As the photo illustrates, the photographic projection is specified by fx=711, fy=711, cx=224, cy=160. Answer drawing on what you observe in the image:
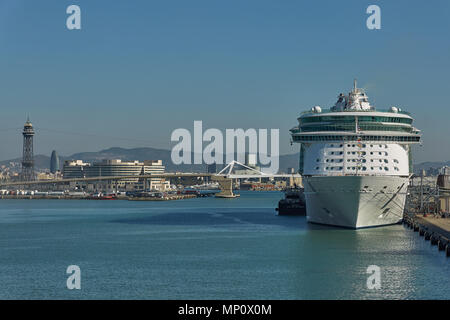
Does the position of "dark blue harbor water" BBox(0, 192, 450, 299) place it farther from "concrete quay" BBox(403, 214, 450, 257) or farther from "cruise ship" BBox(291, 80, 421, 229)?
"cruise ship" BBox(291, 80, 421, 229)

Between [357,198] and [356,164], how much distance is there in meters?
2.38

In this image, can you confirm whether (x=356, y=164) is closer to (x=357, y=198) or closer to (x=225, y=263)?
(x=357, y=198)

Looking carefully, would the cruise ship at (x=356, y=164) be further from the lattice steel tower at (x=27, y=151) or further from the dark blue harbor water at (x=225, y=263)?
the lattice steel tower at (x=27, y=151)

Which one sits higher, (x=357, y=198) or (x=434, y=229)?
(x=357, y=198)

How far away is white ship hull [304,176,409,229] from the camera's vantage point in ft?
136

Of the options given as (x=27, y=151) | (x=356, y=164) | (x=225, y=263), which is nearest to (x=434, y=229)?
(x=356, y=164)

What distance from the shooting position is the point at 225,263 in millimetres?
33531

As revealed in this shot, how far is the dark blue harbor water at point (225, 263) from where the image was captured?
2664 cm

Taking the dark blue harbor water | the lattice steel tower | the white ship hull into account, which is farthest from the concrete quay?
the lattice steel tower

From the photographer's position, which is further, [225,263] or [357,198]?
[357,198]

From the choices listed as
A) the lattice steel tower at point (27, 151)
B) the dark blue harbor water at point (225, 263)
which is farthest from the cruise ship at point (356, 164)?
the lattice steel tower at point (27, 151)

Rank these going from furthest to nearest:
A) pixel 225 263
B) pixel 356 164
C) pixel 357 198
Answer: pixel 356 164 < pixel 357 198 < pixel 225 263

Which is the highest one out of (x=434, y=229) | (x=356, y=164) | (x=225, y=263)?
(x=356, y=164)
